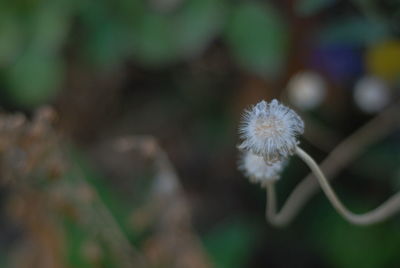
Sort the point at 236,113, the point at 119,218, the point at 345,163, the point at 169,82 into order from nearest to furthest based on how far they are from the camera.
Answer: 1. the point at 345,163
2. the point at 119,218
3. the point at 236,113
4. the point at 169,82

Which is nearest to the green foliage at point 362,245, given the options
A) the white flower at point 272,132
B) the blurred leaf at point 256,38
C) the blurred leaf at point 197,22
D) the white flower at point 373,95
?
the white flower at point 373,95

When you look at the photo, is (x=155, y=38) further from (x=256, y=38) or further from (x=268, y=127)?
(x=268, y=127)

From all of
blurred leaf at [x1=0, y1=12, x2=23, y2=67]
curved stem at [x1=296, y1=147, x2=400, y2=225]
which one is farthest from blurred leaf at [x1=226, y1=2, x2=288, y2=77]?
curved stem at [x1=296, y1=147, x2=400, y2=225]


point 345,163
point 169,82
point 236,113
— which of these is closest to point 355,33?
point 345,163

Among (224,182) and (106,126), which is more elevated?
(106,126)

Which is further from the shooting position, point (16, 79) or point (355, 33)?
point (16, 79)

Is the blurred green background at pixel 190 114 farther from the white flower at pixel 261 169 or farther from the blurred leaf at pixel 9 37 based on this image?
the white flower at pixel 261 169

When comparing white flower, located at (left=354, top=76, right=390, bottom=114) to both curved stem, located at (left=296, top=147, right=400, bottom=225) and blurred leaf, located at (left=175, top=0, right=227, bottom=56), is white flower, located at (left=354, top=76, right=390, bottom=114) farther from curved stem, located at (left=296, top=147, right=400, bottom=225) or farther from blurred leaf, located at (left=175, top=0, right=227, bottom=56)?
curved stem, located at (left=296, top=147, right=400, bottom=225)

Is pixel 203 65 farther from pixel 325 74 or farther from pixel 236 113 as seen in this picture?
pixel 325 74
